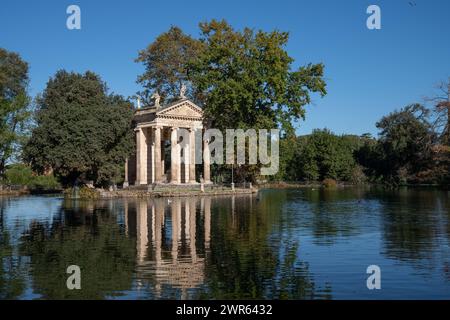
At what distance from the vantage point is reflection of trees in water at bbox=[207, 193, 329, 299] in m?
12.0

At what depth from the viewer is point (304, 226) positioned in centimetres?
2519

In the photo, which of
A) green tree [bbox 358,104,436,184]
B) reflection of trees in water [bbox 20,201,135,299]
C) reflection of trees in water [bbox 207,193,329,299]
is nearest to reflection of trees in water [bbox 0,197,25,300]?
reflection of trees in water [bbox 20,201,135,299]

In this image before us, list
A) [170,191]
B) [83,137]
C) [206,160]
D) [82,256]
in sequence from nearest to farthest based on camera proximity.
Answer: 1. [82,256]
2. [83,137]
3. [170,191]
4. [206,160]

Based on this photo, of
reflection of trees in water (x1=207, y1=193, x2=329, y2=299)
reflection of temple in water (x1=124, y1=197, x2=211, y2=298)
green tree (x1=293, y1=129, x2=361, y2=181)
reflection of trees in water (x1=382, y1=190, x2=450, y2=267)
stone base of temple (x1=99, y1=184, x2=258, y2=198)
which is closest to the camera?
reflection of trees in water (x1=207, y1=193, x2=329, y2=299)

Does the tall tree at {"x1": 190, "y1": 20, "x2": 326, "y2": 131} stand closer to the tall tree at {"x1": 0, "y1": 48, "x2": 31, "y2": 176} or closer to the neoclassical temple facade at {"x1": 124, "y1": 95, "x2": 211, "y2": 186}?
the neoclassical temple facade at {"x1": 124, "y1": 95, "x2": 211, "y2": 186}

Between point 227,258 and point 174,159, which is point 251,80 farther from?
point 227,258

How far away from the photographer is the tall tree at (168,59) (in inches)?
3086

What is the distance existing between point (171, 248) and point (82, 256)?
285 centimetres

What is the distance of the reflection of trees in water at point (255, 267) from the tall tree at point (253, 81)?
3916cm

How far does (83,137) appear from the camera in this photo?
189 ft

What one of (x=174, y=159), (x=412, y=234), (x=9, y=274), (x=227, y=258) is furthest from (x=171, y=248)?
(x=174, y=159)

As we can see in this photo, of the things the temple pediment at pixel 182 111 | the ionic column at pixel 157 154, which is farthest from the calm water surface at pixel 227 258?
the temple pediment at pixel 182 111

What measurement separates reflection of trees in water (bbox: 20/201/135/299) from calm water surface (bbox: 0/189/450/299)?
0.08 ft
